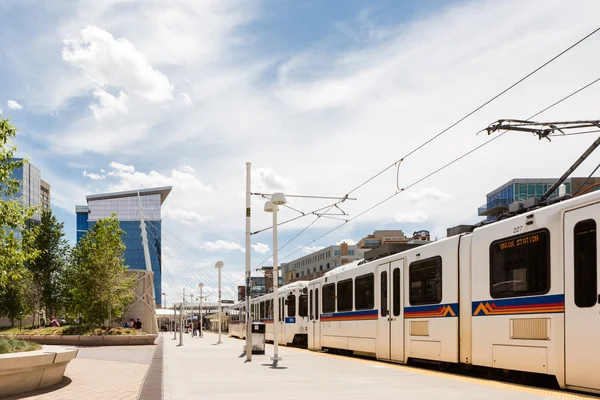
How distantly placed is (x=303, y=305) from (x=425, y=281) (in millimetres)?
15325

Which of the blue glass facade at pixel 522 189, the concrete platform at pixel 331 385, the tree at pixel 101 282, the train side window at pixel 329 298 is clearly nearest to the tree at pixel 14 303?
the tree at pixel 101 282

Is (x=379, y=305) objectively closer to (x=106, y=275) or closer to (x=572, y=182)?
(x=106, y=275)

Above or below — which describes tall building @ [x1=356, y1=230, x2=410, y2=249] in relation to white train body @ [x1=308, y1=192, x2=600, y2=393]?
above

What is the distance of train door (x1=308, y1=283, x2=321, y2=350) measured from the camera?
26.1 meters

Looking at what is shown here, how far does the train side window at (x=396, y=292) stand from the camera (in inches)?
700

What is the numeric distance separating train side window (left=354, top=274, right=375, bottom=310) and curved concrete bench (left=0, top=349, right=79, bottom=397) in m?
9.53

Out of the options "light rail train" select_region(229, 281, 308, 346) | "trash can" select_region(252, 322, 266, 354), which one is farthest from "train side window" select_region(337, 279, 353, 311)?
"light rail train" select_region(229, 281, 308, 346)

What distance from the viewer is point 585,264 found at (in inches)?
410

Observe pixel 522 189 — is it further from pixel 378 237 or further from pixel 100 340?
pixel 100 340

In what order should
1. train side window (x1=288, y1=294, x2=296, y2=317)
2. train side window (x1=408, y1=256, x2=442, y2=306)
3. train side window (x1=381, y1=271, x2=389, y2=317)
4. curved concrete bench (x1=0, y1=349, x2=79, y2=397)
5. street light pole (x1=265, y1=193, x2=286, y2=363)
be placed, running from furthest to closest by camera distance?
train side window (x1=288, y1=294, x2=296, y2=317) < street light pole (x1=265, y1=193, x2=286, y2=363) < train side window (x1=381, y1=271, x2=389, y2=317) < train side window (x1=408, y1=256, x2=442, y2=306) < curved concrete bench (x1=0, y1=349, x2=79, y2=397)

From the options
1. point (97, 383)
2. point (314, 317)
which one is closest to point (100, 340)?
point (314, 317)

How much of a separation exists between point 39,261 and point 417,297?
1411 inches

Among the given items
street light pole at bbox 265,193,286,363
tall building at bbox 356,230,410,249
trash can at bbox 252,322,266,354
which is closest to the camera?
street light pole at bbox 265,193,286,363

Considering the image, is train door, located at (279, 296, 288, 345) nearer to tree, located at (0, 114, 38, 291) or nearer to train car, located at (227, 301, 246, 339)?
train car, located at (227, 301, 246, 339)
